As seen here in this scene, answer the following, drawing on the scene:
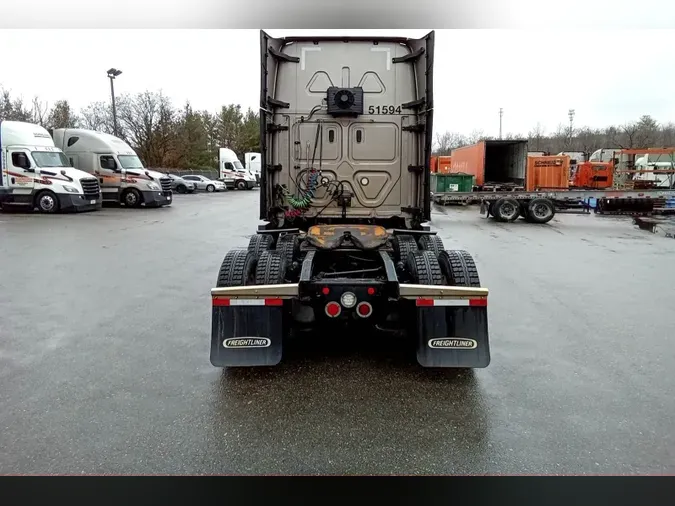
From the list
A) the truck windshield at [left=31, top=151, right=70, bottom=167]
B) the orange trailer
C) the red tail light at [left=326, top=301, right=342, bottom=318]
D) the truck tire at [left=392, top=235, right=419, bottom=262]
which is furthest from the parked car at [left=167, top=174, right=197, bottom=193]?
the red tail light at [left=326, top=301, right=342, bottom=318]

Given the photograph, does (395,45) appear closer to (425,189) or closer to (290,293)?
(425,189)

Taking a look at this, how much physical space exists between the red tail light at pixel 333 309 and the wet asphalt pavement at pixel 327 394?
554 mm

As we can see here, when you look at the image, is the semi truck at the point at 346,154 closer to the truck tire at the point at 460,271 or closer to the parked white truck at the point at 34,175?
the truck tire at the point at 460,271

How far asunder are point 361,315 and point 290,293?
25.0 inches

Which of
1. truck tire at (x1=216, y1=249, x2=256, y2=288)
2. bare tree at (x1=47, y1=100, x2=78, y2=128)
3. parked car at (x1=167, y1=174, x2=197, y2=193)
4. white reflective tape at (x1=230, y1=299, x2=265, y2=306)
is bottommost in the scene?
white reflective tape at (x1=230, y1=299, x2=265, y2=306)

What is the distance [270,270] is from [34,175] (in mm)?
19803

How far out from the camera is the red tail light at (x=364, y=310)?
4410mm

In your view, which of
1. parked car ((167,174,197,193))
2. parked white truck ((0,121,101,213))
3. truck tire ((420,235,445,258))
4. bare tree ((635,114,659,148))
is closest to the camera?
truck tire ((420,235,445,258))

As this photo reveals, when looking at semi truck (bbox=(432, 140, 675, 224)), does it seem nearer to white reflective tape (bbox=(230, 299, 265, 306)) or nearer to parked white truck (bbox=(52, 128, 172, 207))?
parked white truck (bbox=(52, 128, 172, 207))

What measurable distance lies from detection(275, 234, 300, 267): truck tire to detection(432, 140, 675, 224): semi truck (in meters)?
16.6

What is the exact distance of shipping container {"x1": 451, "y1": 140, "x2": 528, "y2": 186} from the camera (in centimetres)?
2484

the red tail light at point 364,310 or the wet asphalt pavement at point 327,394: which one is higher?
the red tail light at point 364,310

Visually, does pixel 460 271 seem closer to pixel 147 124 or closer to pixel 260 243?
pixel 260 243

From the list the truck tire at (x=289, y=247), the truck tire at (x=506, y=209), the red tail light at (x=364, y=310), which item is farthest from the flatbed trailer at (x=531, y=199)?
the red tail light at (x=364, y=310)
